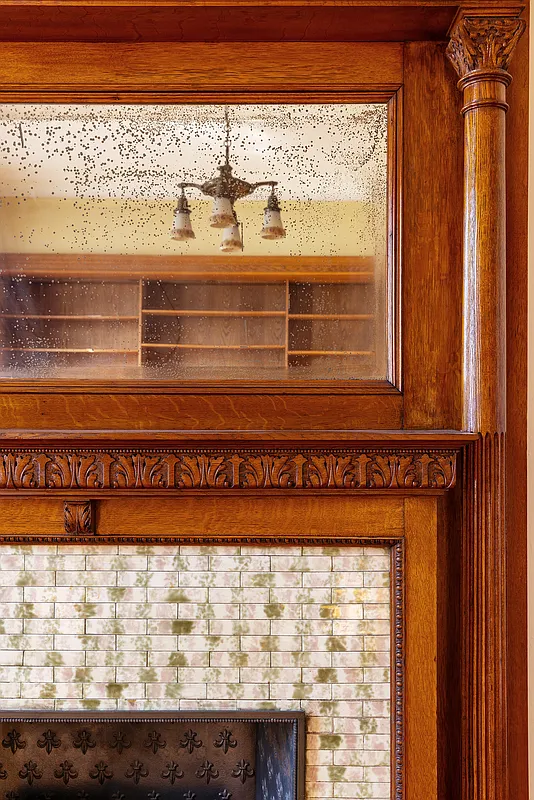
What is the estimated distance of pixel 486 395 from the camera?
113 centimetres

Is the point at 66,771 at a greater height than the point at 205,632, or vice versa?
the point at 205,632

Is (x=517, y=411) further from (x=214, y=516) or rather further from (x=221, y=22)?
(x=221, y=22)

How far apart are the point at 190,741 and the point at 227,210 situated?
3.46ft

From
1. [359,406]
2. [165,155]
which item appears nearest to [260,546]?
[359,406]

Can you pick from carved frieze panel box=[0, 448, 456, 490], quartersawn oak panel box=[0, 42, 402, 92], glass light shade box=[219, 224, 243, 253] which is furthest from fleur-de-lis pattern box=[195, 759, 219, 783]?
quartersawn oak panel box=[0, 42, 402, 92]

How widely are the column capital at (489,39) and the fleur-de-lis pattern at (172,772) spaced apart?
145 cm

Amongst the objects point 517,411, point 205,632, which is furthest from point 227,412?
point 517,411

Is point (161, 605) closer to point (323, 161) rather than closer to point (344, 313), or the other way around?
point (344, 313)

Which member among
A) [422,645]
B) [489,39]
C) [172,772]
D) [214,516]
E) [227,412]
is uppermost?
[489,39]

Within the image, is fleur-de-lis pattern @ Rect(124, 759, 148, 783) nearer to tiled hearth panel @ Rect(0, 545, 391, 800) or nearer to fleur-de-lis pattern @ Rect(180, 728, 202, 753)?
fleur-de-lis pattern @ Rect(180, 728, 202, 753)

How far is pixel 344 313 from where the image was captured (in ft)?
4.00

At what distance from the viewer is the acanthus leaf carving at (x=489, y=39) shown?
1126mm

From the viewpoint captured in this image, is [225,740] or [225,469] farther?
[225,740]

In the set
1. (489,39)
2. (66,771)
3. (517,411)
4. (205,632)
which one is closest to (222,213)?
(489,39)
